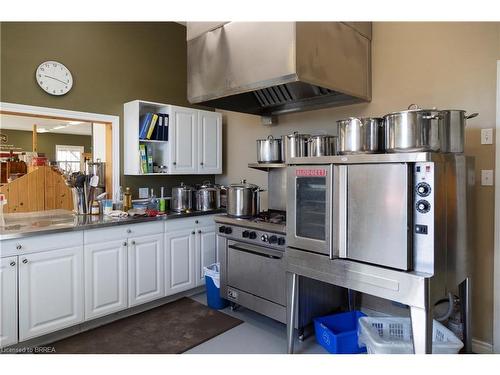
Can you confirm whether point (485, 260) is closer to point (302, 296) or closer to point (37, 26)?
point (302, 296)

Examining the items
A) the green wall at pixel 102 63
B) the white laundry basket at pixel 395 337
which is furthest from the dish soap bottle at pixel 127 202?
the white laundry basket at pixel 395 337

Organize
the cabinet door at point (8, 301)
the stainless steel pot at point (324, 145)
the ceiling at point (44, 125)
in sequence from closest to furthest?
the cabinet door at point (8, 301)
the stainless steel pot at point (324, 145)
the ceiling at point (44, 125)

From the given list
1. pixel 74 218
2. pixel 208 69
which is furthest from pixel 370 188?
pixel 74 218

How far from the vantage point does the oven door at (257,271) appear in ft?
8.79

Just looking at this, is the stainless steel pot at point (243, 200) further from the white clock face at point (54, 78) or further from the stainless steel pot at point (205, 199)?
the white clock face at point (54, 78)

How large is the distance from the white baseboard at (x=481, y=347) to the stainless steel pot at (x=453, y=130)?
140 centimetres

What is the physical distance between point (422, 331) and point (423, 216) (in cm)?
58

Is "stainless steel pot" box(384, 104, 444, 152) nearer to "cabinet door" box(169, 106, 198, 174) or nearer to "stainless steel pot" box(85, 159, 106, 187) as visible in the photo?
"cabinet door" box(169, 106, 198, 174)

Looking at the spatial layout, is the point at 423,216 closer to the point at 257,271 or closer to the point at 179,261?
the point at 257,271

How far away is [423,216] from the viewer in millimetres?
1790

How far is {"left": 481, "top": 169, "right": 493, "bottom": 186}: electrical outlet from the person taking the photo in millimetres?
2312

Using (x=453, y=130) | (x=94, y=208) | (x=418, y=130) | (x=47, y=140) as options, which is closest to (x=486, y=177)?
(x=453, y=130)

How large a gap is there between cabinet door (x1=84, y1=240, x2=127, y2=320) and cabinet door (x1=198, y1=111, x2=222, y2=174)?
1.36 meters

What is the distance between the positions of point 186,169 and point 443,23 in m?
2.66
